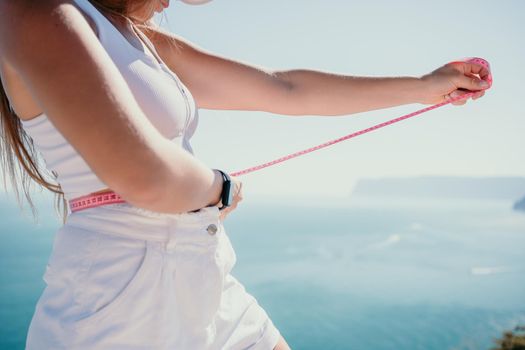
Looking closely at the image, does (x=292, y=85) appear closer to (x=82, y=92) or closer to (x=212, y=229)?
(x=212, y=229)

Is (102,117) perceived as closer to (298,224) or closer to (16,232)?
(16,232)

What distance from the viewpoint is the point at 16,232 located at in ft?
359

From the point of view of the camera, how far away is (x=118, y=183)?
33.8 inches

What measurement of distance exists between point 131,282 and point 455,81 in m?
1.53

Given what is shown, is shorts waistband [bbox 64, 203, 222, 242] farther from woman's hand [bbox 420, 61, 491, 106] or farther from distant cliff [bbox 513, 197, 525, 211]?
distant cliff [bbox 513, 197, 525, 211]

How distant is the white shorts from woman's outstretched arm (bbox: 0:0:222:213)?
230 millimetres

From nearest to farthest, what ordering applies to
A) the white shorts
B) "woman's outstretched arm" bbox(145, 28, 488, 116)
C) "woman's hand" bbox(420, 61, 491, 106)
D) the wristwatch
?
1. the white shorts
2. the wristwatch
3. "woman's outstretched arm" bbox(145, 28, 488, 116)
4. "woman's hand" bbox(420, 61, 491, 106)

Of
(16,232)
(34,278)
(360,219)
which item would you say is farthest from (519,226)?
(16,232)

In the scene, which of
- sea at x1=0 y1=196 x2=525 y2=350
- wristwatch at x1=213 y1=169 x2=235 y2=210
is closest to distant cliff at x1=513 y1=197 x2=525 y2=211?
sea at x1=0 y1=196 x2=525 y2=350

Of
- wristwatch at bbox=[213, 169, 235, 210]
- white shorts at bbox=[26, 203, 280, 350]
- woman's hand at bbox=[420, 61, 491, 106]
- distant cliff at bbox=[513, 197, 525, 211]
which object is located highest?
woman's hand at bbox=[420, 61, 491, 106]

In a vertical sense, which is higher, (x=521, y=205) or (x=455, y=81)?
(x=455, y=81)

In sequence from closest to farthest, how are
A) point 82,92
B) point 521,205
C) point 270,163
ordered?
point 82,92 → point 270,163 → point 521,205

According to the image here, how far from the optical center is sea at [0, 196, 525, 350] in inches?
2192

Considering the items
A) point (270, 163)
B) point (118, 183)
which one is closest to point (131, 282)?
point (118, 183)
